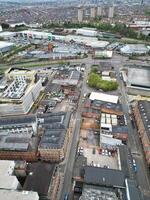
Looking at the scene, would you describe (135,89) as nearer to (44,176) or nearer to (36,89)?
(36,89)

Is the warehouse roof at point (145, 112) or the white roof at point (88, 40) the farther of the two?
the white roof at point (88, 40)

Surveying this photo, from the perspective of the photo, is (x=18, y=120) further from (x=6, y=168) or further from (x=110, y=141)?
(x=110, y=141)

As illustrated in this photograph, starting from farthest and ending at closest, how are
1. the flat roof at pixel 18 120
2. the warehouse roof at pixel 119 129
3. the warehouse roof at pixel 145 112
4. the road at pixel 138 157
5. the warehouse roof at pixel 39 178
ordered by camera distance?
the flat roof at pixel 18 120, the warehouse roof at pixel 119 129, the warehouse roof at pixel 145 112, the road at pixel 138 157, the warehouse roof at pixel 39 178

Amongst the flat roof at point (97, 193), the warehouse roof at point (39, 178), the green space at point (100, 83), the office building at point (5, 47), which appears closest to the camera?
the flat roof at point (97, 193)

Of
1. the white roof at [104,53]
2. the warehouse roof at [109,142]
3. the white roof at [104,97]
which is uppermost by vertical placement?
the white roof at [104,53]

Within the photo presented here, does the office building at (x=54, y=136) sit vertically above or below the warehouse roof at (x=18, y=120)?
below

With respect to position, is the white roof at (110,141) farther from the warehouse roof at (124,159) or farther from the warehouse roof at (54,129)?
the warehouse roof at (54,129)

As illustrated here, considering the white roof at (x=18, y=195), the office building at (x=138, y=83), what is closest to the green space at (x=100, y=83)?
the office building at (x=138, y=83)
